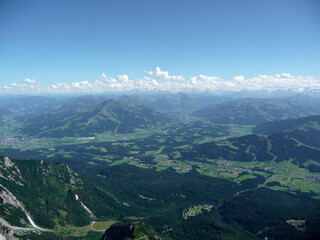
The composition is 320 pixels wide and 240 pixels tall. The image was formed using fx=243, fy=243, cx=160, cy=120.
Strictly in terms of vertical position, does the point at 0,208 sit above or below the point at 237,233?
above

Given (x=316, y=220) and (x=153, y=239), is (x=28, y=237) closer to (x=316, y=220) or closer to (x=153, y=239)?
(x=153, y=239)

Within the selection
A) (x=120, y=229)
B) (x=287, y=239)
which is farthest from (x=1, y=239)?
(x=287, y=239)

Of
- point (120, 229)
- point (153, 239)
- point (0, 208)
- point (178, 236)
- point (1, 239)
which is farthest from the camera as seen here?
point (178, 236)

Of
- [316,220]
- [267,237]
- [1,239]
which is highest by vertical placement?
[1,239]

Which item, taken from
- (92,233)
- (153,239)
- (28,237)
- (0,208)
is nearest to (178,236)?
(153,239)

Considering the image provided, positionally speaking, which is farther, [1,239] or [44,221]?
[44,221]

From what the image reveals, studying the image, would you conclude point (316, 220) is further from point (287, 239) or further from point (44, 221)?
point (44, 221)

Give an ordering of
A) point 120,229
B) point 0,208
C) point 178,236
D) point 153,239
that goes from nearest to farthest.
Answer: point 153,239
point 120,229
point 0,208
point 178,236

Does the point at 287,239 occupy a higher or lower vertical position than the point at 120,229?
lower

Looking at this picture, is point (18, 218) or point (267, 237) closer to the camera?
point (18, 218)
